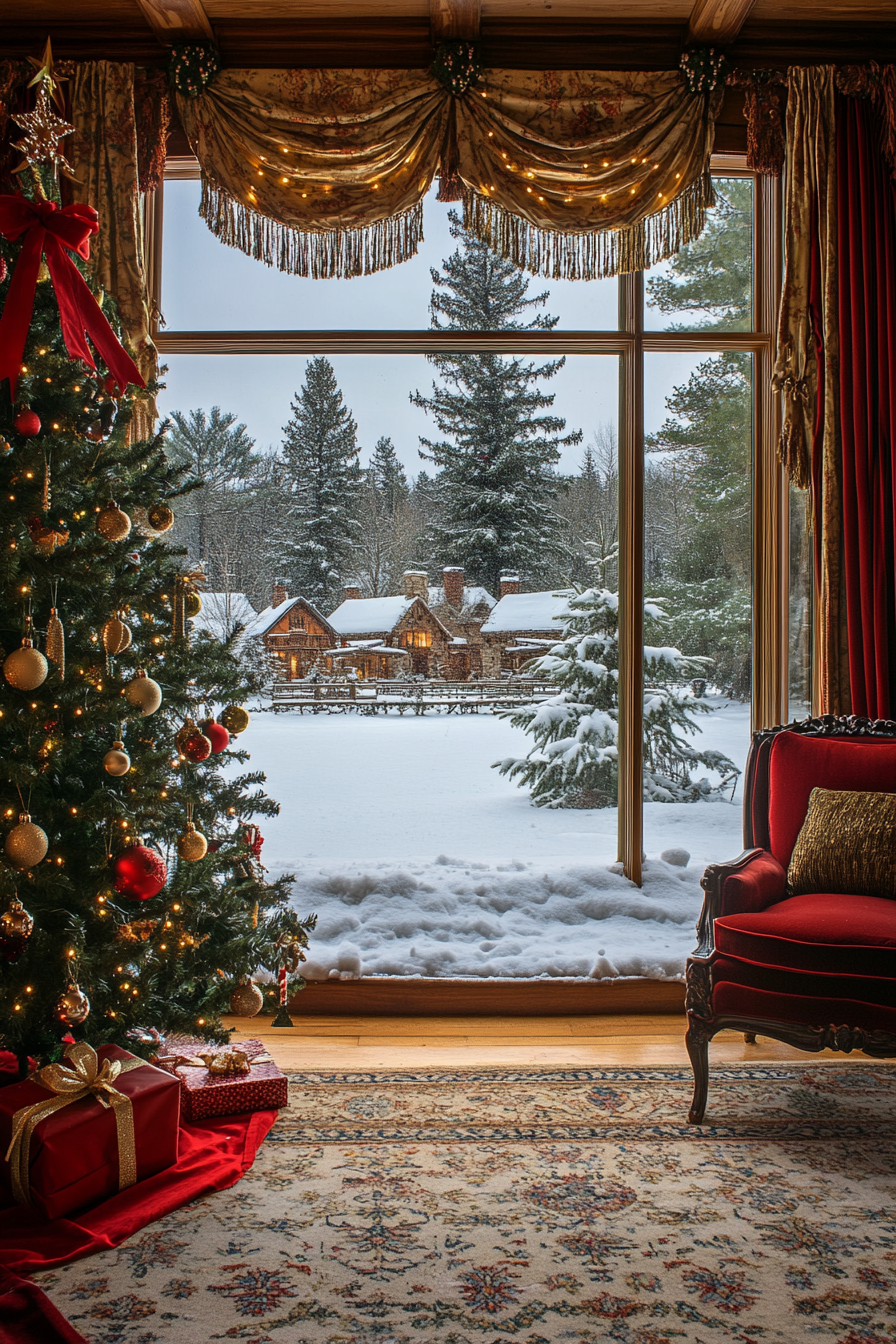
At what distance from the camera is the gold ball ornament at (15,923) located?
184 cm

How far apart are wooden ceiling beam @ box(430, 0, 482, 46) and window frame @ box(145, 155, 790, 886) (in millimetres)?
938

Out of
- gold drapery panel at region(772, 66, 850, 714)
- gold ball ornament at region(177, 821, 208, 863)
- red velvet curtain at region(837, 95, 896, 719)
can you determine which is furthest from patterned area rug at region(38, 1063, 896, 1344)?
gold drapery panel at region(772, 66, 850, 714)

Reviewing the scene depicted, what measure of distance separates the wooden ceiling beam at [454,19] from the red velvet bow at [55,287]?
1.50 m

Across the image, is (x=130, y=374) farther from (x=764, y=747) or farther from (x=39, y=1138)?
(x=764, y=747)

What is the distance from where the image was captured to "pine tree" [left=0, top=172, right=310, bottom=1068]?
1.96 m

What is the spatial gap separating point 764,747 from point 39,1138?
2.27m

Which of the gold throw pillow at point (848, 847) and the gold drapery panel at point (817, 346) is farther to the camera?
the gold drapery panel at point (817, 346)

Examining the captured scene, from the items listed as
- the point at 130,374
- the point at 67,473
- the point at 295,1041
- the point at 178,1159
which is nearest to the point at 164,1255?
the point at 178,1159

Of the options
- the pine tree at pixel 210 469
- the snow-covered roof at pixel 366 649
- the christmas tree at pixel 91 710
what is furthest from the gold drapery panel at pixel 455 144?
the snow-covered roof at pixel 366 649

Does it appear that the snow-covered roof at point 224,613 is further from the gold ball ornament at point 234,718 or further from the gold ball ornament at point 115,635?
the gold ball ornament at point 115,635

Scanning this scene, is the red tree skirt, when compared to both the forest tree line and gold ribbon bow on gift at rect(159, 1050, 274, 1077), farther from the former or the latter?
the forest tree line

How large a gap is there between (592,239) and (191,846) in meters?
2.43

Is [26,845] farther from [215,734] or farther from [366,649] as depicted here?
[366,649]

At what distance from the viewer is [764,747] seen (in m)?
2.88
